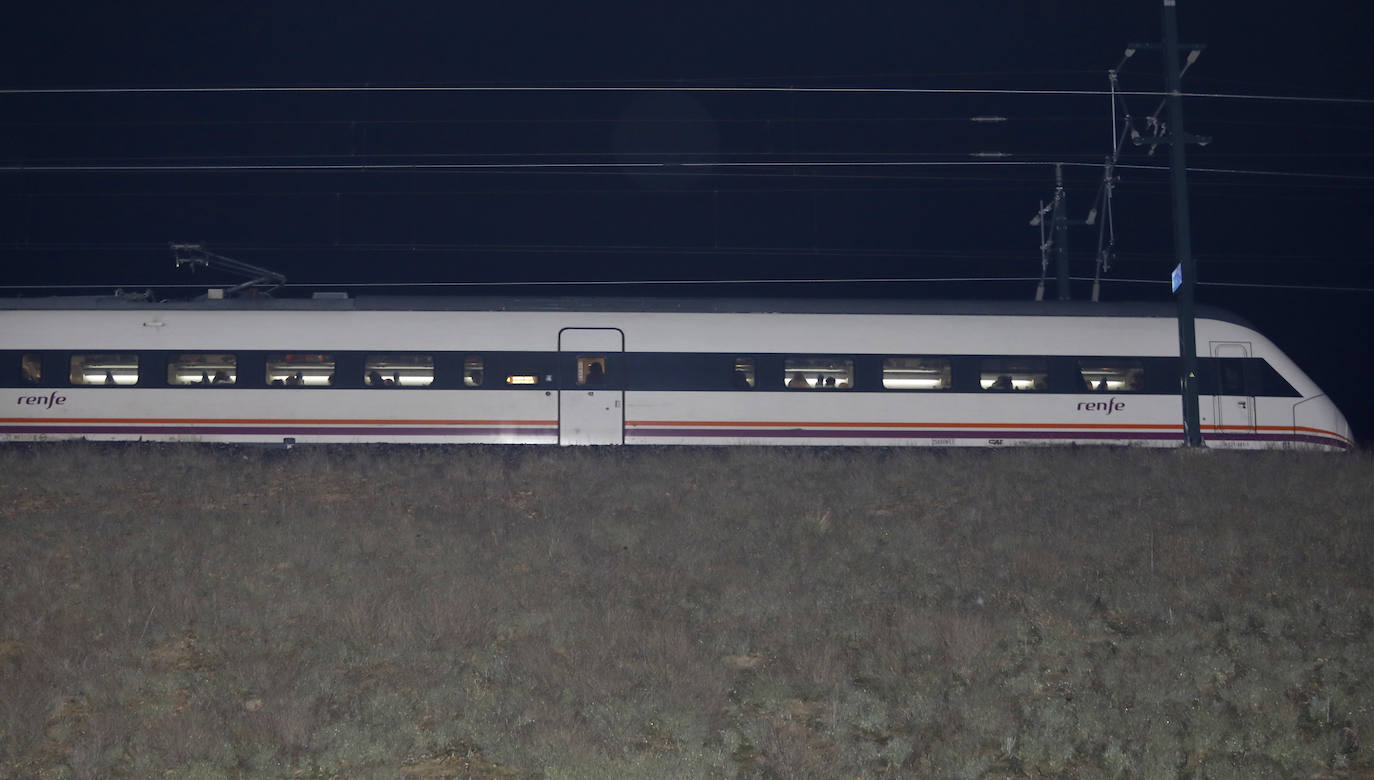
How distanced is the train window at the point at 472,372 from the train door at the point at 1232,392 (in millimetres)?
13130

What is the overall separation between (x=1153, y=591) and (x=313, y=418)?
14.6 m

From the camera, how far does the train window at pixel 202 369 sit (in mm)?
21344

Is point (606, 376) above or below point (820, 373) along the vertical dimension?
below

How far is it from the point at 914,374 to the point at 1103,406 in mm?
3451

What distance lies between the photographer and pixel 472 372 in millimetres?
21266

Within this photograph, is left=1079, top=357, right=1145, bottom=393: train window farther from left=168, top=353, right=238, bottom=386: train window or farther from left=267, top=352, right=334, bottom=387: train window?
left=168, top=353, right=238, bottom=386: train window

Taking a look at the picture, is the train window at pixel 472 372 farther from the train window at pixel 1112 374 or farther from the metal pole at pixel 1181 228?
the metal pole at pixel 1181 228

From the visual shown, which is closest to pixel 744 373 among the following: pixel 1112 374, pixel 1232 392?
pixel 1112 374

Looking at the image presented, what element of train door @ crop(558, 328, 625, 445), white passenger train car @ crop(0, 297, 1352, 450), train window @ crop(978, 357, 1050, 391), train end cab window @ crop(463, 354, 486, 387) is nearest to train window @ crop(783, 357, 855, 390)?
white passenger train car @ crop(0, 297, 1352, 450)

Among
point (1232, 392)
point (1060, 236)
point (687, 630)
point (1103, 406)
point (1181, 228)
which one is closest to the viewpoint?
point (687, 630)

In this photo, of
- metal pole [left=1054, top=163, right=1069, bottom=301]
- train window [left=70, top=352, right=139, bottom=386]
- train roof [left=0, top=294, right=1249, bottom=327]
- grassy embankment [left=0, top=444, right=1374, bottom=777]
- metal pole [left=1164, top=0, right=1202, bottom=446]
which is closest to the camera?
grassy embankment [left=0, top=444, right=1374, bottom=777]

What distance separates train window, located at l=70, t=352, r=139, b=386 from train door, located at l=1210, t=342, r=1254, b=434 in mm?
19239

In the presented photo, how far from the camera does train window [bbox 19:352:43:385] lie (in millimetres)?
21359

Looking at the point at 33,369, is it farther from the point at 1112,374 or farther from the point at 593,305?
the point at 1112,374
